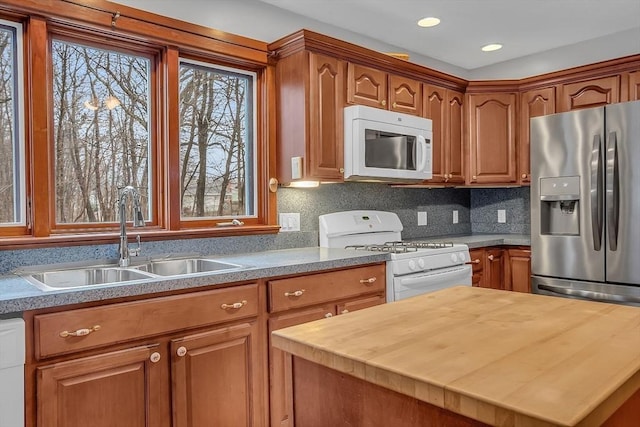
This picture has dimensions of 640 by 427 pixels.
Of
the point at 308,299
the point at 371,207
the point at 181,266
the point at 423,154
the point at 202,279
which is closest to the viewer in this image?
the point at 202,279

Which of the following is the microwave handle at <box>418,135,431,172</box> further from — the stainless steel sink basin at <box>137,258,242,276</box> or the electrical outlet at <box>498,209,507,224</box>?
the stainless steel sink basin at <box>137,258,242,276</box>

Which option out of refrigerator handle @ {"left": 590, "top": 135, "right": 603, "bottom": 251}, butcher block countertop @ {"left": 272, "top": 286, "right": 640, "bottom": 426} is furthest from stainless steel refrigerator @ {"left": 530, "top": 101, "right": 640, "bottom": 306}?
butcher block countertop @ {"left": 272, "top": 286, "right": 640, "bottom": 426}

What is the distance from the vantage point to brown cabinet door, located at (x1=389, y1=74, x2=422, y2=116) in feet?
11.0

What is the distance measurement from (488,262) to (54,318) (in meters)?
3.04

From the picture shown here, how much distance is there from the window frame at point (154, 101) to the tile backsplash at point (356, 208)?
55mm

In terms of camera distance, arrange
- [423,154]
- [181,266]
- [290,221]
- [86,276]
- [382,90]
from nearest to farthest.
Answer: [86,276] < [181,266] < [290,221] < [382,90] < [423,154]

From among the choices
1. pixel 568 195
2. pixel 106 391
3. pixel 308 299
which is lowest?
pixel 106 391

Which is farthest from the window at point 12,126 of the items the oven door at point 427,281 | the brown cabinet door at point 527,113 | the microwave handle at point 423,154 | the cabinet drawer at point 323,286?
the brown cabinet door at point 527,113

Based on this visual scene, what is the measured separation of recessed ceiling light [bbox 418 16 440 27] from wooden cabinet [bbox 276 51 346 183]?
0.81 meters

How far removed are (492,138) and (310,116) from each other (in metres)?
1.89

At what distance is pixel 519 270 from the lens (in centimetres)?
370

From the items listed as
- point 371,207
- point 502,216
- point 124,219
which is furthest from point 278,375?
point 502,216

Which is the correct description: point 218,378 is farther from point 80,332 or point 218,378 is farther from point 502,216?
point 502,216

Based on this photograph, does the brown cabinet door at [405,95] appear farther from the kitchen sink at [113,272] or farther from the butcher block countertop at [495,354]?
the butcher block countertop at [495,354]
